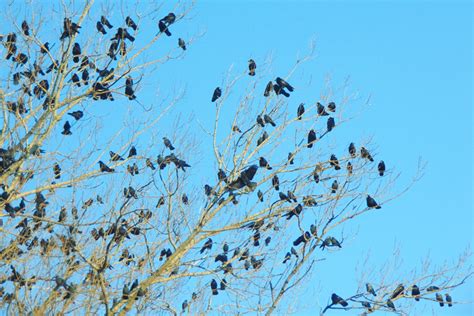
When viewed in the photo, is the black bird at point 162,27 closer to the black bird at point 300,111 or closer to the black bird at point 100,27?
the black bird at point 100,27

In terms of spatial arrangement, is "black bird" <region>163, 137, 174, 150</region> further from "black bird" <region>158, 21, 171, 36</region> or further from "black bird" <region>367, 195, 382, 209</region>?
"black bird" <region>367, 195, 382, 209</region>

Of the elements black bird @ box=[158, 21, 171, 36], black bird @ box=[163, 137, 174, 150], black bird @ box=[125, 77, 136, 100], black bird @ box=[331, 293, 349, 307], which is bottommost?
black bird @ box=[331, 293, 349, 307]

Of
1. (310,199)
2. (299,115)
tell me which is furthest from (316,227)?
(299,115)

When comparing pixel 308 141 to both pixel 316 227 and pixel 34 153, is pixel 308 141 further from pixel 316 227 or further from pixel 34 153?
pixel 34 153

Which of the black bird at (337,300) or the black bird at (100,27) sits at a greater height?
the black bird at (100,27)

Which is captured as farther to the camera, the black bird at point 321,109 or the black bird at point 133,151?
the black bird at point 133,151

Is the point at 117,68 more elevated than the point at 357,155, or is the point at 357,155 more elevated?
the point at 117,68

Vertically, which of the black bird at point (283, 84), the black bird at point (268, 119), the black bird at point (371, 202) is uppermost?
the black bird at point (283, 84)

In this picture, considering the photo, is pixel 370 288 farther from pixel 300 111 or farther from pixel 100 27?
pixel 100 27

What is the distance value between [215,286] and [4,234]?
249 cm

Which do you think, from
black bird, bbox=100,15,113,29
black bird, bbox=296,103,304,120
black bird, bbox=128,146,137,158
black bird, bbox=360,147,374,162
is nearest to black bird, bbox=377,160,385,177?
black bird, bbox=360,147,374,162

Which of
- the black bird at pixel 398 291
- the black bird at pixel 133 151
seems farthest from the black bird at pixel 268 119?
the black bird at pixel 398 291

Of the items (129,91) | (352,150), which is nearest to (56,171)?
(129,91)

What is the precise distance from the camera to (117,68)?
45.9ft
